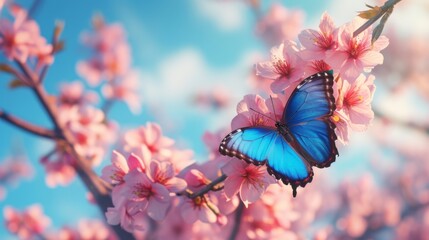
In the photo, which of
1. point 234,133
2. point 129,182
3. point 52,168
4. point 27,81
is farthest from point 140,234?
point 234,133

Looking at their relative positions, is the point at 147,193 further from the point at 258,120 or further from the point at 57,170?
the point at 57,170

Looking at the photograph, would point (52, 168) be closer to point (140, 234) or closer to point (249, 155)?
point (140, 234)

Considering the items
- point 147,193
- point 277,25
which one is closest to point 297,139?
point 147,193

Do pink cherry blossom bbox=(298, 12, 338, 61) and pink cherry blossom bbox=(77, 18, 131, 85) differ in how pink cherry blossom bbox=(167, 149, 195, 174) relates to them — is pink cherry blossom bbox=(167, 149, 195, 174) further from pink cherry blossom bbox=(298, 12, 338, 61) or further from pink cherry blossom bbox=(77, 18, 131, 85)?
pink cherry blossom bbox=(77, 18, 131, 85)

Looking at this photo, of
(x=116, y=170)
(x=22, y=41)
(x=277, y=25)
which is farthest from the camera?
(x=277, y=25)

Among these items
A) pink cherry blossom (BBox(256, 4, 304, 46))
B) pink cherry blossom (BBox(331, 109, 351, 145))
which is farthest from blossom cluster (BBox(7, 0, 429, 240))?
pink cherry blossom (BBox(256, 4, 304, 46))
